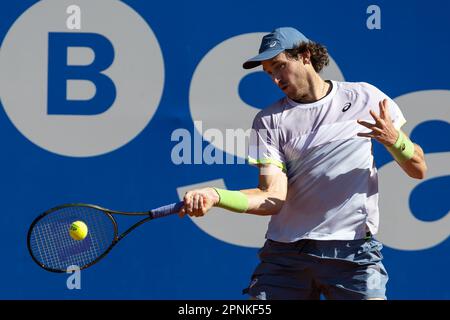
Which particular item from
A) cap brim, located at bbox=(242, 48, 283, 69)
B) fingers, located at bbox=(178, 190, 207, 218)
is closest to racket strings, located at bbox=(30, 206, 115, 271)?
fingers, located at bbox=(178, 190, 207, 218)

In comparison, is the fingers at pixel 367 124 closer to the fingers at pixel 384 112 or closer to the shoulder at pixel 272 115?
the fingers at pixel 384 112

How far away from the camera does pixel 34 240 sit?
4020 mm

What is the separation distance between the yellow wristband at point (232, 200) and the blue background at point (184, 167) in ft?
3.37

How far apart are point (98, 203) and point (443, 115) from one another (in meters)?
1.80

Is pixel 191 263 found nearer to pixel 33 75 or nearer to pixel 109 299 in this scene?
pixel 109 299

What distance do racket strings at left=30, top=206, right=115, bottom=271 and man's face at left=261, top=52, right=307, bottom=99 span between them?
2.99 feet

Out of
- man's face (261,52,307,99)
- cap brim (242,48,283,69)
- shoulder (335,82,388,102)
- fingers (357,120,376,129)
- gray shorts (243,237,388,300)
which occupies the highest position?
cap brim (242,48,283,69)

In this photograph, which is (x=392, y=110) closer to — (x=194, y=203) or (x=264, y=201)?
(x=264, y=201)

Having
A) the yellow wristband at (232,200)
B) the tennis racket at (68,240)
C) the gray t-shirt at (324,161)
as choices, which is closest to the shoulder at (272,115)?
the gray t-shirt at (324,161)

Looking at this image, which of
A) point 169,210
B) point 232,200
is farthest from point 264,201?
point 169,210

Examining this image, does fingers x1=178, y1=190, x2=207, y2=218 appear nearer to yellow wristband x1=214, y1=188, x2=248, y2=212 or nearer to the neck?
yellow wristband x1=214, y1=188, x2=248, y2=212

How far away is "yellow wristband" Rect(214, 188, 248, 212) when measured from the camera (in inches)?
149
